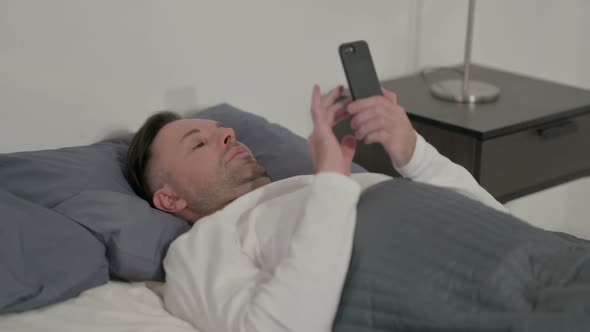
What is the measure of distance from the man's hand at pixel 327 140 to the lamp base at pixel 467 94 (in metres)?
0.83

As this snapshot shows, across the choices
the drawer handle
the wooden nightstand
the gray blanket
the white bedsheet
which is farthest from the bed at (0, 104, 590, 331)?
the drawer handle

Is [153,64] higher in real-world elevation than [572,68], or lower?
higher

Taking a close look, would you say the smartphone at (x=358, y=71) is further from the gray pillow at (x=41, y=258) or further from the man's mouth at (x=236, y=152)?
the gray pillow at (x=41, y=258)

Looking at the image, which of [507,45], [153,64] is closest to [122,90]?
[153,64]

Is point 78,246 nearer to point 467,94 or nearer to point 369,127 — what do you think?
point 369,127

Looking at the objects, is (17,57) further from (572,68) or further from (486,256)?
(572,68)

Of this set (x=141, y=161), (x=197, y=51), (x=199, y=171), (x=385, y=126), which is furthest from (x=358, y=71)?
(x=197, y=51)

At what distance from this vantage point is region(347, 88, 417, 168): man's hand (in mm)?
1256

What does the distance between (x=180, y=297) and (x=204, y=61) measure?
30.1 inches

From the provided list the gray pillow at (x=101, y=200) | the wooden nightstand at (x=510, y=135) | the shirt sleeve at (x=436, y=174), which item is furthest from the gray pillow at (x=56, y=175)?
the wooden nightstand at (x=510, y=135)

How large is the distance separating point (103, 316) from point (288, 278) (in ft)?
0.98

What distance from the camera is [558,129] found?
6.28 feet

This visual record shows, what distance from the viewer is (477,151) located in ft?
5.83

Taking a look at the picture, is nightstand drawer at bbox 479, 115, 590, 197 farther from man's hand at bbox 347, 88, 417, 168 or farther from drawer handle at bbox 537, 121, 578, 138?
man's hand at bbox 347, 88, 417, 168
